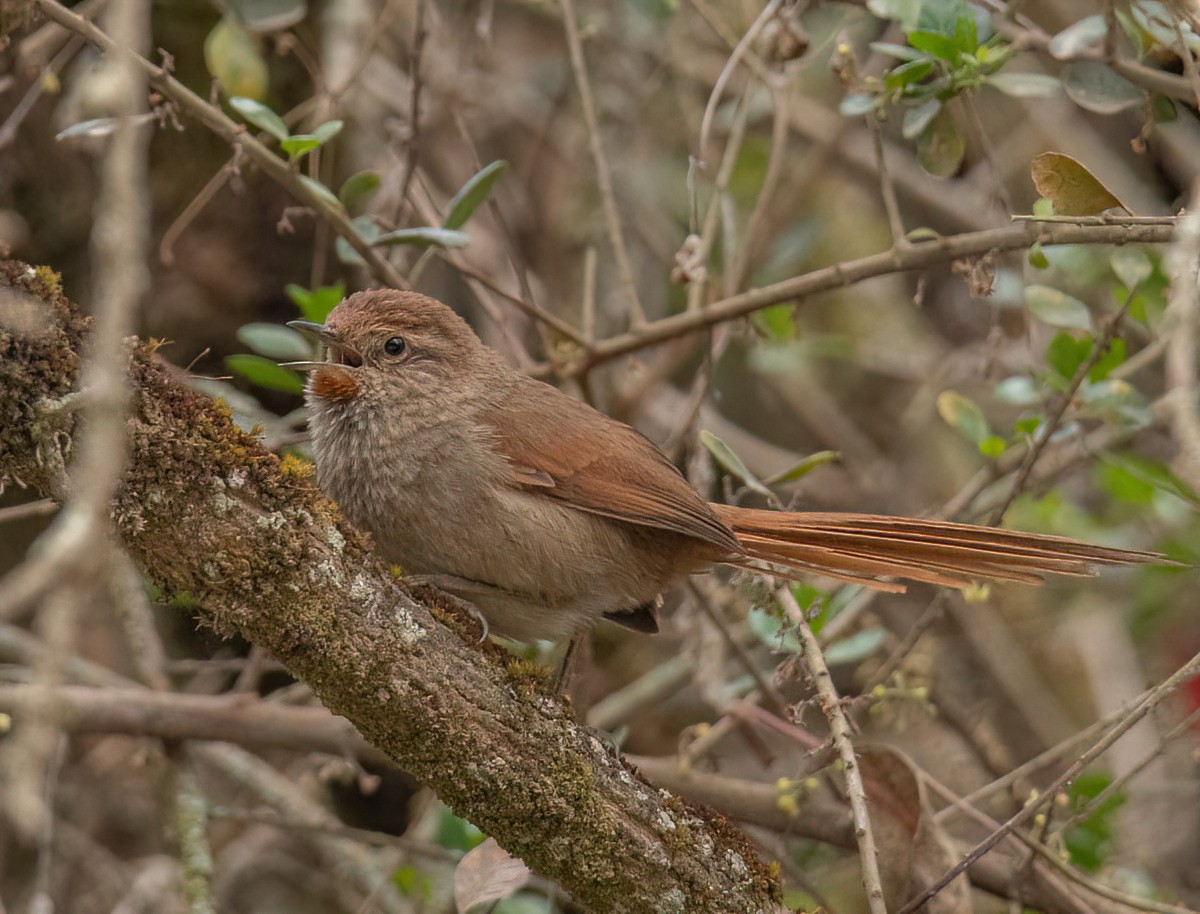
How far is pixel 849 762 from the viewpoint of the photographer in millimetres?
2615

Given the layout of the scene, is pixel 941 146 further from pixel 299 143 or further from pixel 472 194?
pixel 299 143

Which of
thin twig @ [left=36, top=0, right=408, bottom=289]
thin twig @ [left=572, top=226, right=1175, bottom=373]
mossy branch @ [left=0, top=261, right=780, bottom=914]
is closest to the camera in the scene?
mossy branch @ [left=0, top=261, right=780, bottom=914]

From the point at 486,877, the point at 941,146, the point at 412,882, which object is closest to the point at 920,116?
the point at 941,146

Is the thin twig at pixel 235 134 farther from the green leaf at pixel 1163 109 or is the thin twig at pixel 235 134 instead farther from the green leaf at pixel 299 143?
the green leaf at pixel 1163 109

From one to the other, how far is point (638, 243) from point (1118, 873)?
318 cm

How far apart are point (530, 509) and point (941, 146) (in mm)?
1457

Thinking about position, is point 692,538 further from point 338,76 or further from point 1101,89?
point 338,76

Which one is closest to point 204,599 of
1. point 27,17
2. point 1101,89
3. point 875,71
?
point 27,17

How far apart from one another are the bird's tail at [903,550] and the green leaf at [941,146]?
945 mm

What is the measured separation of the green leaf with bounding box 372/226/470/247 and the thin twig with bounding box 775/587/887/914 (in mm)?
1286

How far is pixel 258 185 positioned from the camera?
513 cm

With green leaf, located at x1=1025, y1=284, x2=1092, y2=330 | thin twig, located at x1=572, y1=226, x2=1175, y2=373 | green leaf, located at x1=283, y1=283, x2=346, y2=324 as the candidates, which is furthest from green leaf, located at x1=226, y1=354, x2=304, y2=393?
green leaf, located at x1=1025, y1=284, x2=1092, y2=330

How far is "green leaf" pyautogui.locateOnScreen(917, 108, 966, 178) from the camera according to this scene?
135 inches

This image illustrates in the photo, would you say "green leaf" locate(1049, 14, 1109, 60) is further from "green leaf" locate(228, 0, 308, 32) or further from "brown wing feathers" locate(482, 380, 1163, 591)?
"green leaf" locate(228, 0, 308, 32)
